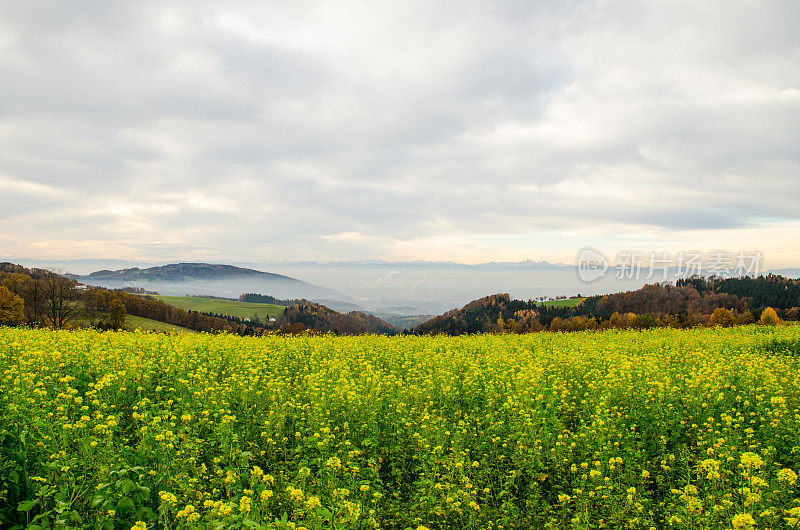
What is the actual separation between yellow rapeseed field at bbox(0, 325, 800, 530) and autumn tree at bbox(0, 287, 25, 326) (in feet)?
191

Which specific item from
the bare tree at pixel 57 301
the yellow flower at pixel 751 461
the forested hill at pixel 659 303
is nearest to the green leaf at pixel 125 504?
the yellow flower at pixel 751 461

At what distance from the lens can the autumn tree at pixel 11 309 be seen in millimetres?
55625

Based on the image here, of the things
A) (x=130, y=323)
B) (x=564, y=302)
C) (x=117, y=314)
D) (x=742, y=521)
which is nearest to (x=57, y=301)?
(x=117, y=314)

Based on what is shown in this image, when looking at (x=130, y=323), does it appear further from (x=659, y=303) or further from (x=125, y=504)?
(x=659, y=303)

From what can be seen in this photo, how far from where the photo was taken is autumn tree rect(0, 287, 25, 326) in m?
55.6

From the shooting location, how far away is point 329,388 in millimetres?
9867

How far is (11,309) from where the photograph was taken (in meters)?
57.9

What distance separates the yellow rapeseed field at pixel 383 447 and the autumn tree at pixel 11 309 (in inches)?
2293

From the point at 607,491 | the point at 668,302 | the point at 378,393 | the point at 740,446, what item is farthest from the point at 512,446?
the point at 668,302

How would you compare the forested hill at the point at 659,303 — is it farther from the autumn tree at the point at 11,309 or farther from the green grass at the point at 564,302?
the autumn tree at the point at 11,309

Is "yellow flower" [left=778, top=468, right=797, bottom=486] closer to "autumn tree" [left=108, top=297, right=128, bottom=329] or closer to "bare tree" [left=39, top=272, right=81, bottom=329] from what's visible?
"autumn tree" [left=108, top=297, right=128, bottom=329]

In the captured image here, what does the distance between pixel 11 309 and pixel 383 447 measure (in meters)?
73.2

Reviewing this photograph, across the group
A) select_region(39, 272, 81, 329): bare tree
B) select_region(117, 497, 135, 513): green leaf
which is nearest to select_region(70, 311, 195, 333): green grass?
select_region(39, 272, 81, 329): bare tree

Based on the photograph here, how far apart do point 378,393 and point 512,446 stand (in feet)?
11.2
